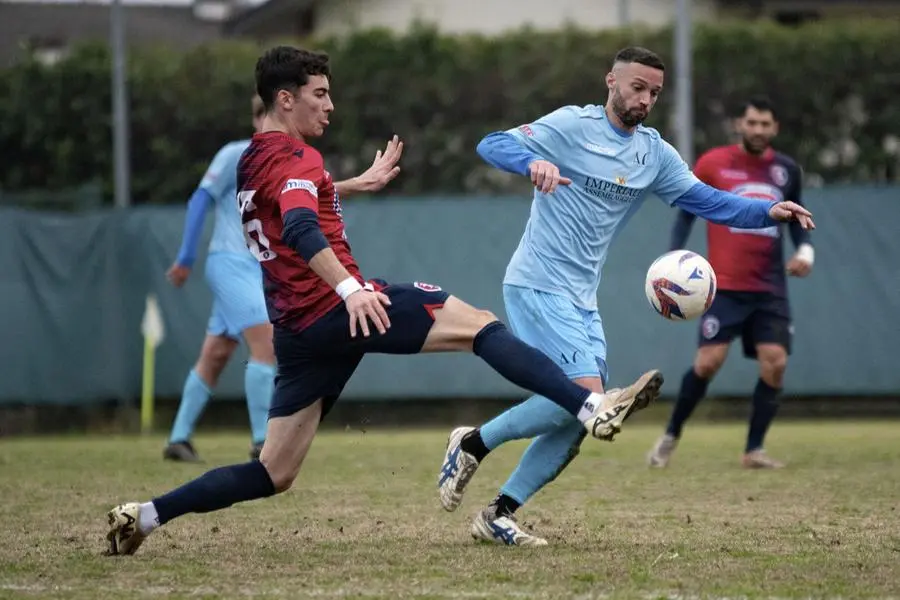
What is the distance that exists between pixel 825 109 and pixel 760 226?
12.5m

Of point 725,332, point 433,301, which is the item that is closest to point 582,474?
point 725,332

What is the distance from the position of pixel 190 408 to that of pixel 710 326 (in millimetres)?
3836

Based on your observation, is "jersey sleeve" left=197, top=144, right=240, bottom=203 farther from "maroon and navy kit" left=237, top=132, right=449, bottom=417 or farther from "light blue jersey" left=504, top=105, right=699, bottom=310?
"maroon and navy kit" left=237, top=132, right=449, bottom=417

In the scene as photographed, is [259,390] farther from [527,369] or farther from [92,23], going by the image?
[92,23]

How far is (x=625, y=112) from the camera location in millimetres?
7121

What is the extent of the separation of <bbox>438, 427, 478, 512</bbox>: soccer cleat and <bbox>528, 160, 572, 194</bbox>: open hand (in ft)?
4.32

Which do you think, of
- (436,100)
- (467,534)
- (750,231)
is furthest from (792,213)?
(436,100)

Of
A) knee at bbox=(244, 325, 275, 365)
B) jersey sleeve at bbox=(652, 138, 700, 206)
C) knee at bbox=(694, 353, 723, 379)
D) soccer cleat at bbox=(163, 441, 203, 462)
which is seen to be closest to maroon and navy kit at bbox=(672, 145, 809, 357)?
knee at bbox=(694, 353, 723, 379)

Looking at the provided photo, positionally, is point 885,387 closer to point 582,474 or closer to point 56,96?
point 582,474

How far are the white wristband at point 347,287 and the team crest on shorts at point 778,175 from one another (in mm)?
5796

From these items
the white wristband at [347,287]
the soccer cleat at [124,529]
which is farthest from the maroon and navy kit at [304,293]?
the soccer cleat at [124,529]

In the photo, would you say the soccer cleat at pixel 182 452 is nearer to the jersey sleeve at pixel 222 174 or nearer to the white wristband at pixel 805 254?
the jersey sleeve at pixel 222 174

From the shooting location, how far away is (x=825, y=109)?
1912 centimetres

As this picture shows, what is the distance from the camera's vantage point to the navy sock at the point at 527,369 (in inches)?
240
